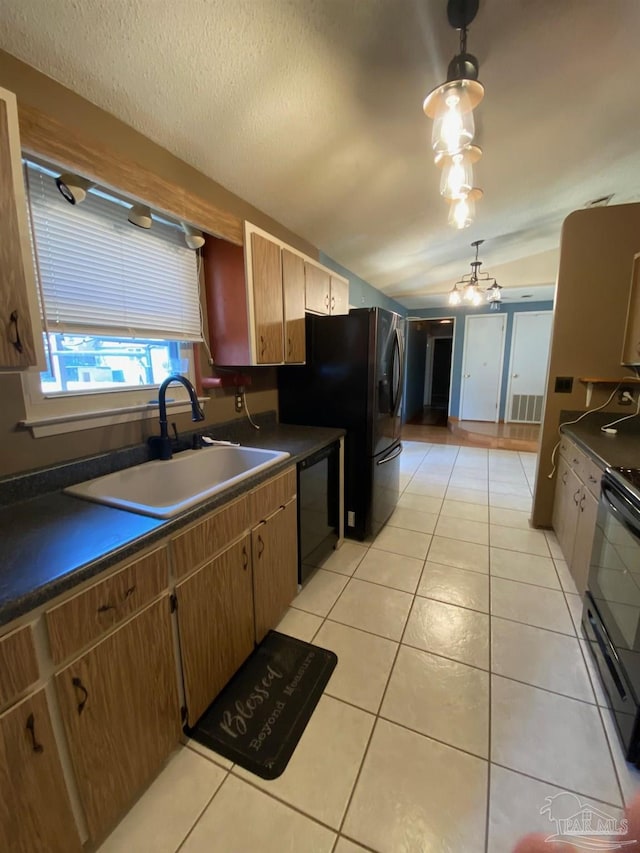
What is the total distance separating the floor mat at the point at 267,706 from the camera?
4.03 ft

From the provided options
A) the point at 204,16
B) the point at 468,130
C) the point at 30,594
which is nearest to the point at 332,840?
the point at 30,594

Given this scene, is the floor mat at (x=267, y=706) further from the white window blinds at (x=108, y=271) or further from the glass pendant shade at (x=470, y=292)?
the glass pendant shade at (x=470, y=292)

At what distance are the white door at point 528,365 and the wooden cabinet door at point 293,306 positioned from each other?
566 cm

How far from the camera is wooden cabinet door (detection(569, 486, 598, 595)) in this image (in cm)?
175

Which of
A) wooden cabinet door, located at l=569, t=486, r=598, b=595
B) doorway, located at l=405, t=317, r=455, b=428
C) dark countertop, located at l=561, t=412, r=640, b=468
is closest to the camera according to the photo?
dark countertop, located at l=561, t=412, r=640, b=468

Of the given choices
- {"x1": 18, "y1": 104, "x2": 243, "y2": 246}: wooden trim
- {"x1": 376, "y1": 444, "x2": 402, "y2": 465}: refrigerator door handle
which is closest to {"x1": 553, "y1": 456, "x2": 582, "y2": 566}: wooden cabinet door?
{"x1": 376, "y1": 444, "x2": 402, "y2": 465}: refrigerator door handle

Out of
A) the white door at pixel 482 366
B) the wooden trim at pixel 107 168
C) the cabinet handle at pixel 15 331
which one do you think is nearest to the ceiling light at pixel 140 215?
the wooden trim at pixel 107 168

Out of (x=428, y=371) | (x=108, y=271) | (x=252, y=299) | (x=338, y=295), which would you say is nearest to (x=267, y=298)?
(x=252, y=299)

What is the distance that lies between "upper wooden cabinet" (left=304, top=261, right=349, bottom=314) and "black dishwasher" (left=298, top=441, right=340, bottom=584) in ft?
3.40

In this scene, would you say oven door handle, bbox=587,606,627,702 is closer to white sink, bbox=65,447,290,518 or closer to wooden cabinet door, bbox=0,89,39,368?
white sink, bbox=65,447,290,518

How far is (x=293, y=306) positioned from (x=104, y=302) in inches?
42.9

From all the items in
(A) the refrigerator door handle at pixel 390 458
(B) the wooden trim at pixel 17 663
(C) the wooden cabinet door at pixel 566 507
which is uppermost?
(B) the wooden trim at pixel 17 663

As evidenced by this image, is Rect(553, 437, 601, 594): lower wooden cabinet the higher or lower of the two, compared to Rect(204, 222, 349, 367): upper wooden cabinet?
lower

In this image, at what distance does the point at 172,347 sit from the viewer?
191cm
